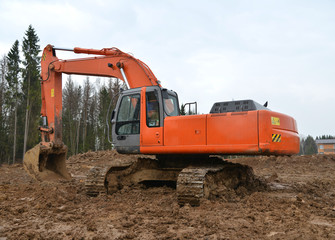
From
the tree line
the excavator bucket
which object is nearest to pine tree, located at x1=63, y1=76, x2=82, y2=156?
the tree line

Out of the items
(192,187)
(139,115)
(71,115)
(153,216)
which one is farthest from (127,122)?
(71,115)

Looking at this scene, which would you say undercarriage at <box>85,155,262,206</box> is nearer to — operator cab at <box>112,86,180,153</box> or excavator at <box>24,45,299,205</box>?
excavator at <box>24,45,299,205</box>

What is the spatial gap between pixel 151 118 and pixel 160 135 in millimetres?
478

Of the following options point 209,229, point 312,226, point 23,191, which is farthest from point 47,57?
point 312,226

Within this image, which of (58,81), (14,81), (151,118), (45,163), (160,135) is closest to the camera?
(160,135)

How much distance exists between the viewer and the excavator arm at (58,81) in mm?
8430

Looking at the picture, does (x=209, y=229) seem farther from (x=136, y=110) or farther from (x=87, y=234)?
(x=136, y=110)

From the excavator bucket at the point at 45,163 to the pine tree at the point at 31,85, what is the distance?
22.4 m

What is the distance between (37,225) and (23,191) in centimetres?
353

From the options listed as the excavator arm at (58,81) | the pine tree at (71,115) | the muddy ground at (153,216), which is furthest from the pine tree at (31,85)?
the muddy ground at (153,216)

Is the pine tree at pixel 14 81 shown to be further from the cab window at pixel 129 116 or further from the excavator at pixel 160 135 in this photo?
the cab window at pixel 129 116

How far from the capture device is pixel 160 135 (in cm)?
688

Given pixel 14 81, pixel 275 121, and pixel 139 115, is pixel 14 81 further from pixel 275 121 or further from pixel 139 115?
pixel 275 121

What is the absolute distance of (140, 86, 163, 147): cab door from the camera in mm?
6922
